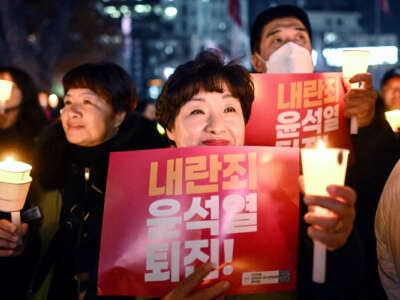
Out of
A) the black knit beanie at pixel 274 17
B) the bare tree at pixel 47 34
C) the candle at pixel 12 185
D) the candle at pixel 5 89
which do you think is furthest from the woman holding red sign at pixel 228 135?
the bare tree at pixel 47 34

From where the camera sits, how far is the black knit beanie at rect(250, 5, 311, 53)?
3662mm

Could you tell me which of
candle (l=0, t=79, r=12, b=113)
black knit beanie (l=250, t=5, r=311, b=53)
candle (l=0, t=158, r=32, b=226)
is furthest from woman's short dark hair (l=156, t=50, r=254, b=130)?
candle (l=0, t=79, r=12, b=113)

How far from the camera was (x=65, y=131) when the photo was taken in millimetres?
3438

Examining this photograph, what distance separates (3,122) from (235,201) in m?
3.61

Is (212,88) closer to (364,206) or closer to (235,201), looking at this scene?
(235,201)

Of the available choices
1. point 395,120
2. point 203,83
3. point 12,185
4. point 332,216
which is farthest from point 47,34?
point 332,216

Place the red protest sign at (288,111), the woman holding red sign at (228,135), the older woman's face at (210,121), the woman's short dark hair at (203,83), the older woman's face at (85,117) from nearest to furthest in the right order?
the woman holding red sign at (228,135) < the older woman's face at (210,121) < the woman's short dark hair at (203,83) < the red protest sign at (288,111) < the older woman's face at (85,117)

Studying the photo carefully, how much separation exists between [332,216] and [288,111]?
1.18 m

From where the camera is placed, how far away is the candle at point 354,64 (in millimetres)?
2742

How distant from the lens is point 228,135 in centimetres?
224

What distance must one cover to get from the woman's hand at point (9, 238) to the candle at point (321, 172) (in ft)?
4.73

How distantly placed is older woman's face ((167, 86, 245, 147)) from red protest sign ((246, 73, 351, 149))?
403 mm

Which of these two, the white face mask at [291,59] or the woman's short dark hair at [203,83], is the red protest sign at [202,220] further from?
the white face mask at [291,59]

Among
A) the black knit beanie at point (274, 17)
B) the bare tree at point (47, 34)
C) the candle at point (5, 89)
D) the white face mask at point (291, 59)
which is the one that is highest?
the bare tree at point (47, 34)
